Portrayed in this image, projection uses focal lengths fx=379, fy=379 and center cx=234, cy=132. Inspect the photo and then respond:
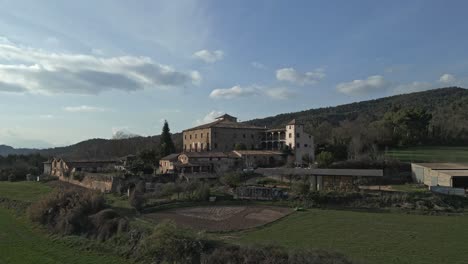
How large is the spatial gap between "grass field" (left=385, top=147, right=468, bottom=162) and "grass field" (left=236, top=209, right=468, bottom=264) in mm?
29066

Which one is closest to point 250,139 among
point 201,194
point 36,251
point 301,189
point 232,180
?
point 232,180

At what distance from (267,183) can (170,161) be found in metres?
14.7

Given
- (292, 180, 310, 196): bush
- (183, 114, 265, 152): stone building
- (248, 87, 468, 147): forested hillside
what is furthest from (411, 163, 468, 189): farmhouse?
(183, 114, 265, 152): stone building

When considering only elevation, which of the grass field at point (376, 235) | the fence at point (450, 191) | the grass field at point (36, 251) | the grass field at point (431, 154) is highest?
the grass field at point (431, 154)

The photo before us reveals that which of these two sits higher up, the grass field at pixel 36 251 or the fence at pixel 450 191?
the fence at pixel 450 191

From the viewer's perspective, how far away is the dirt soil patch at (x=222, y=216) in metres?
26.9

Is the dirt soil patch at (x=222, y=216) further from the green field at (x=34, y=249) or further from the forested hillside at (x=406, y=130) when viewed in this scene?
the forested hillside at (x=406, y=130)

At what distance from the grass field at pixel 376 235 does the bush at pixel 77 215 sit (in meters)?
8.97

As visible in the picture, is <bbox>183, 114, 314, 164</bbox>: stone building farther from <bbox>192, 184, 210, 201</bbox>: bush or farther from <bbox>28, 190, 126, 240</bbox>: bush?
<bbox>28, 190, 126, 240</bbox>: bush

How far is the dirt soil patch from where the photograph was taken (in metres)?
26.9

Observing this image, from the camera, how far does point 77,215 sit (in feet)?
90.8

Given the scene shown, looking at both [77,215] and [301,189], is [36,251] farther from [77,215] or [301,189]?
[301,189]

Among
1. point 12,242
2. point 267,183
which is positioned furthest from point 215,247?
point 267,183

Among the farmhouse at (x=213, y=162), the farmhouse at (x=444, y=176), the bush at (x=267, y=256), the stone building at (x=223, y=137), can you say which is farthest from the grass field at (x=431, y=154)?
the bush at (x=267, y=256)
